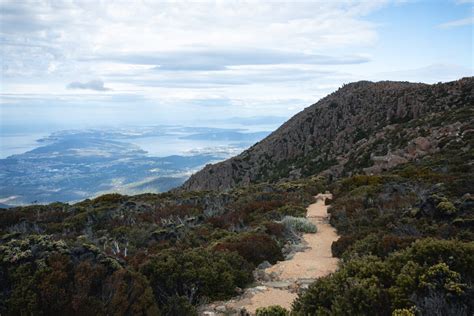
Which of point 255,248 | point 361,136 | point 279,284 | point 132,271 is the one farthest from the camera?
point 361,136

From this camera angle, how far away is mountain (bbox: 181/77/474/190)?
3403 centimetres

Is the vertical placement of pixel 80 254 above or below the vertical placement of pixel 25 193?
above

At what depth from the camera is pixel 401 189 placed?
55.6ft

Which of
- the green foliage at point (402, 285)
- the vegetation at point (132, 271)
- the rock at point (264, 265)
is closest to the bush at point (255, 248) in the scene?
the vegetation at point (132, 271)

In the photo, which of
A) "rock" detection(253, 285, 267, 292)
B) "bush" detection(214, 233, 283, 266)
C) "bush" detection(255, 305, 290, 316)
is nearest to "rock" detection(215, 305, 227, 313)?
"rock" detection(253, 285, 267, 292)

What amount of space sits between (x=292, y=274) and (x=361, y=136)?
41.2 meters

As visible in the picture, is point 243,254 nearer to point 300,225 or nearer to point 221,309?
point 221,309

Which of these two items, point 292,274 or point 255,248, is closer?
point 292,274

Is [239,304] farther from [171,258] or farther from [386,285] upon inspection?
[386,285]

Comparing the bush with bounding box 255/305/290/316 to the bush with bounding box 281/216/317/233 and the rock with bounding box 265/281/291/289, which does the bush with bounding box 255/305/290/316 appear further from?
the bush with bounding box 281/216/317/233

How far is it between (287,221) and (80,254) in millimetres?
8669

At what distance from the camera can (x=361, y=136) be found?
47.8m

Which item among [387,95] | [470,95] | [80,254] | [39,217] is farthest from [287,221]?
[387,95]

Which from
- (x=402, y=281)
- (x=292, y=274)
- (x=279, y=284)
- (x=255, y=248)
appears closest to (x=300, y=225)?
(x=255, y=248)
